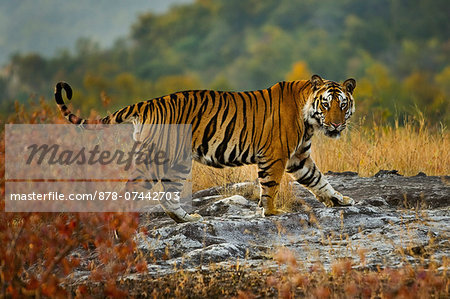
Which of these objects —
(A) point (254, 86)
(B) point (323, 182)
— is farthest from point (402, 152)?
(A) point (254, 86)

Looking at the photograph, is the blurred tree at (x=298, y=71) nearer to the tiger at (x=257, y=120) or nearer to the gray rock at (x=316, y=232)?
the gray rock at (x=316, y=232)

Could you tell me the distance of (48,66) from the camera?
51.8 m

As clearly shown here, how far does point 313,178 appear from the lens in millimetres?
6707

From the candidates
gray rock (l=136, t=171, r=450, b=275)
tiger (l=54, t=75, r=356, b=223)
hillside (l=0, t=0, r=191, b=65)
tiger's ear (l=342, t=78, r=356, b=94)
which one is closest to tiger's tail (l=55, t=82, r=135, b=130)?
tiger (l=54, t=75, r=356, b=223)

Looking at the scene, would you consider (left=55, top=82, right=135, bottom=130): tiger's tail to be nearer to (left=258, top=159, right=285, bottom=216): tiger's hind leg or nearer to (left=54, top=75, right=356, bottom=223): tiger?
(left=54, top=75, right=356, bottom=223): tiger

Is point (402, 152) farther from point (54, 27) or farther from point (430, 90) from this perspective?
point (54, 27)

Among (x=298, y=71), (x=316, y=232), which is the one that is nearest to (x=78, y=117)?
(x=316, y=232)

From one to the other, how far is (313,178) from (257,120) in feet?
2.66

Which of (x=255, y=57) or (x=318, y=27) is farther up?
(x=318, y=27)

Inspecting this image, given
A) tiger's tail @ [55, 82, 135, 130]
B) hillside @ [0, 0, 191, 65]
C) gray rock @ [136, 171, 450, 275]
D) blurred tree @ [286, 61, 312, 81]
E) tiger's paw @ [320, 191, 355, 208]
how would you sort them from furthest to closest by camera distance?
hillside @ [0, 0, 191, 65] < blurred tree @ [286, 61, 312, 81] < tiger's paw @ [320, 191, 355, 208] < tiger's tail @ [55, 82, 135, 130] < gray rock @ [136, 171, 450, 275]

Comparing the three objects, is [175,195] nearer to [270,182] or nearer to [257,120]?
[270,182]

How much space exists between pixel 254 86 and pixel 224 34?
11.3 m

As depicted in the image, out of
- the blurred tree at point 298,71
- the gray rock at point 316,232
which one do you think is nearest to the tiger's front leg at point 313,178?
the gray rock at point 316,232

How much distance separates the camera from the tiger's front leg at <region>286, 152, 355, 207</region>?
6.68m
